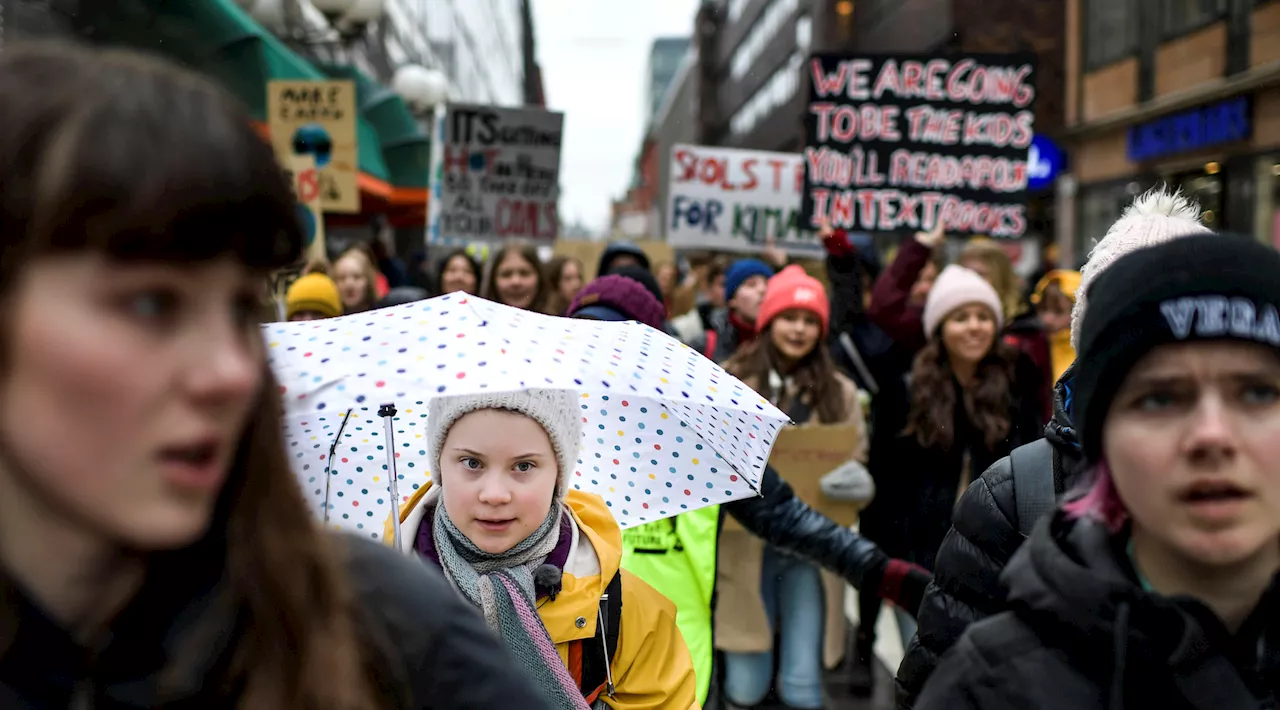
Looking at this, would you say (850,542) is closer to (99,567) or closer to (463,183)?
(99,567)

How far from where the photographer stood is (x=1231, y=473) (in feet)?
4.70

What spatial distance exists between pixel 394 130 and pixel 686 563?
15997 mm

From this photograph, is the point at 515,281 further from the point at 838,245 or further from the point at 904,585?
the point at 904,585

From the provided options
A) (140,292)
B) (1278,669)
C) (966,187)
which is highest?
(966,187)

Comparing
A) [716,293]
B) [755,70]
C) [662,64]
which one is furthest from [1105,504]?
[662,64]

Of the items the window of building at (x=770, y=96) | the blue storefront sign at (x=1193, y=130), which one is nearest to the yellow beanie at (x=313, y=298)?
the blue storefront sign at (x=1193, y=130)

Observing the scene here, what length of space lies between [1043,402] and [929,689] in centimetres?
411

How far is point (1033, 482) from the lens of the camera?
257 cm

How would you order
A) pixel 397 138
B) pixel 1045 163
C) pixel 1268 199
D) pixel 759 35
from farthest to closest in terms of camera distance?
1. pixel 759 35
2. pixel 1045 163
3. pixel 397 138
4. pixel 1268 199

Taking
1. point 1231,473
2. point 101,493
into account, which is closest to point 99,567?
point 101,493

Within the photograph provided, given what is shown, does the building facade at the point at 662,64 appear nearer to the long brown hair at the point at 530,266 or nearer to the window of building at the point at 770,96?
the window of building at the point at 770,96

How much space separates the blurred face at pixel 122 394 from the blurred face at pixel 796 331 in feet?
15.1

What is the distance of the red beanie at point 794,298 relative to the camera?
18.5ft

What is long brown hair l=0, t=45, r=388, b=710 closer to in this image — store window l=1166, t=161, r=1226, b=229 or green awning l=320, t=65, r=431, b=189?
green awning l=320, t=65, r=431, b=189
